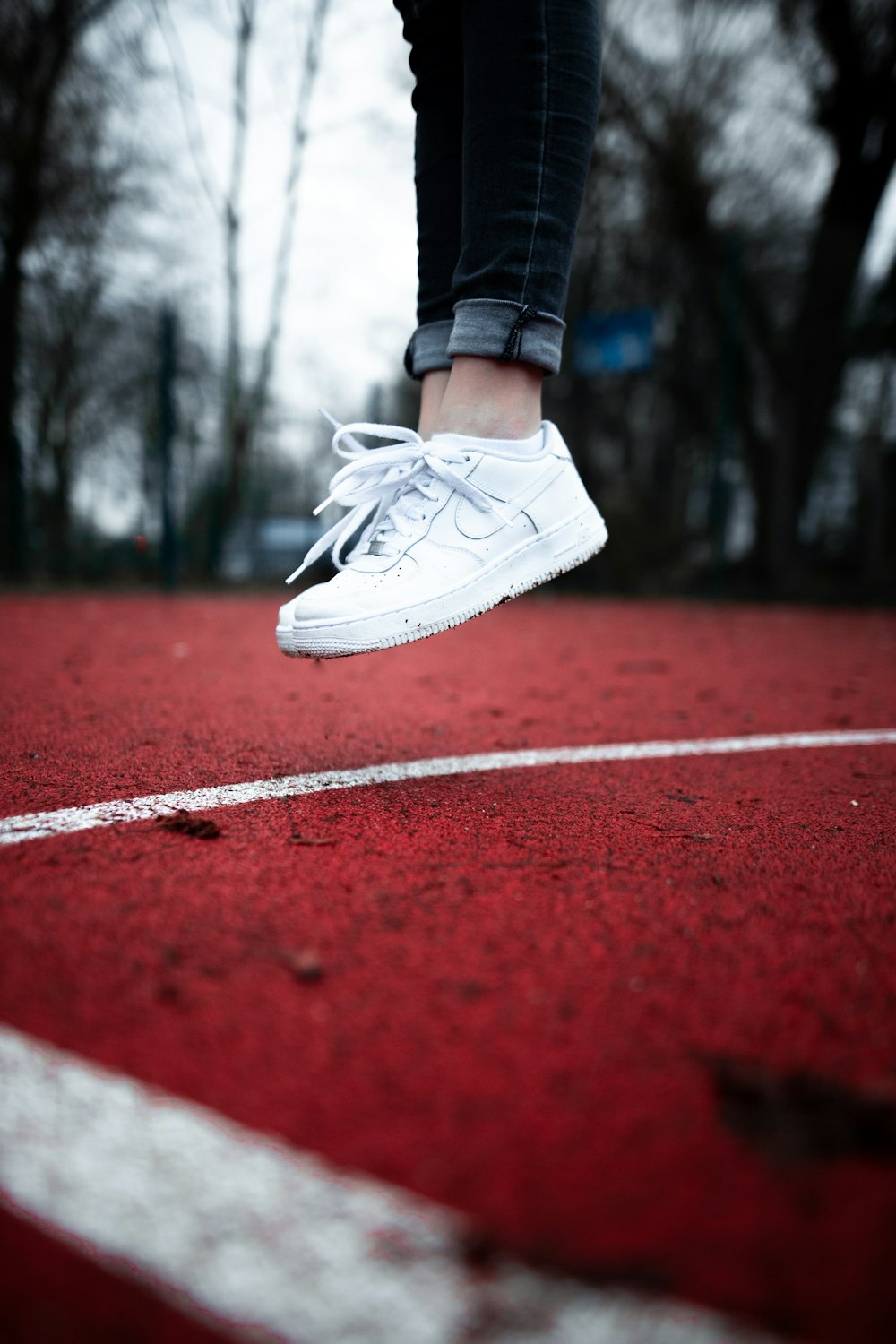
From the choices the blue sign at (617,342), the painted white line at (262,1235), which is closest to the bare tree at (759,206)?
the blue sign at (617,342)

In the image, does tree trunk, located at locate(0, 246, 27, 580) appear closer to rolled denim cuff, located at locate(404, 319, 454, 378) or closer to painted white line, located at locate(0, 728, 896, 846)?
rolled denim cuff, located at locate(404, 319, 454, 378)

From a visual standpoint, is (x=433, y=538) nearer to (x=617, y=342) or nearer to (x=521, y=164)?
(x=521, y=164)

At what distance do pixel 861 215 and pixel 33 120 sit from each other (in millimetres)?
7758

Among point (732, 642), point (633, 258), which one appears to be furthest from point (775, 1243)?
point (633, 258)

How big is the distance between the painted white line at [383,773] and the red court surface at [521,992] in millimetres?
37

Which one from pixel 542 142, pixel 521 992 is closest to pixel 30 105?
pixel 542 142

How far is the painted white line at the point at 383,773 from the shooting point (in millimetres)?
1095

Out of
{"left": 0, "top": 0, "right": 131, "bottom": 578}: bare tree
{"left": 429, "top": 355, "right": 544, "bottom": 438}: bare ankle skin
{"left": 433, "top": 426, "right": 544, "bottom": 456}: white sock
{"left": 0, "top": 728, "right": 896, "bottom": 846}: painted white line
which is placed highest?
{"left": 0, "top": 0, "right": 131, "bottom": 578}: bare tree

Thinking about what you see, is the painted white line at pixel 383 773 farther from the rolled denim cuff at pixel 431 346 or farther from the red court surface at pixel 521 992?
the rolled denim cuff at pixel 431 346

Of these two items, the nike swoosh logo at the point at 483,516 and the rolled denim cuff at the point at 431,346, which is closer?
the nike swoosh logo at the point at 483,516

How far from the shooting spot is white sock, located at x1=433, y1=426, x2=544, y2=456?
149 cm

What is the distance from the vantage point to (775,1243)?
19.4 inches

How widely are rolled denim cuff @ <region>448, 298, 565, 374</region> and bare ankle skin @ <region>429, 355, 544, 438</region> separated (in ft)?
0.09

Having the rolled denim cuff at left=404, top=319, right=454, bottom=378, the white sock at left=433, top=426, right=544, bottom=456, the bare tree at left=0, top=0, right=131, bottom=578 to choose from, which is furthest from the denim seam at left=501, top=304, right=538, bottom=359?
the bare tree at left=0, top=0, right=131, bottom=578
